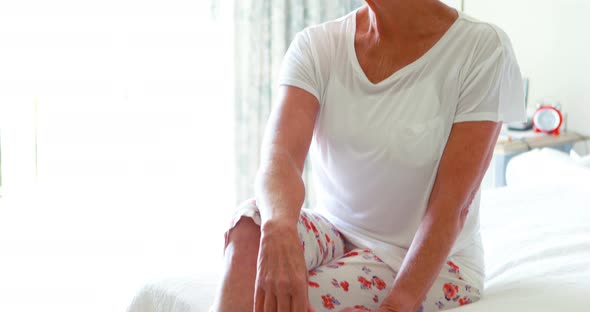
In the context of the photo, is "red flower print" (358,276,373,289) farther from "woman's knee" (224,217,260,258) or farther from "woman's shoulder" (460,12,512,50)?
"woman's shoulder" (460,12,512,50)

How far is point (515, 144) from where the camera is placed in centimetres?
253

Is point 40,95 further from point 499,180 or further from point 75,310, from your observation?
point 499,180

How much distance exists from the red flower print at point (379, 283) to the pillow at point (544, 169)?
106cm

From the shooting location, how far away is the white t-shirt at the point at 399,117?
129 centimetres

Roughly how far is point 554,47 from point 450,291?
5.94 feet

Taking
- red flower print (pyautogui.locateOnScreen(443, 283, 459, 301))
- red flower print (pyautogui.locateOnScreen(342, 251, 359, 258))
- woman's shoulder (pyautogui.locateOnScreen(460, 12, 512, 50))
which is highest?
woman's shoulder (pyautogui.locateOnScreen(460, 12, 512, 50))

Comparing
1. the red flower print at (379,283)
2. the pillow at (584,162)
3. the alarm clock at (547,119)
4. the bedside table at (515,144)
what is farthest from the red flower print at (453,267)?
the alarm clock at (547,119)

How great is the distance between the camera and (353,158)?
1.34 meters

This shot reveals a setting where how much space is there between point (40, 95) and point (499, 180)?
174 centimetres

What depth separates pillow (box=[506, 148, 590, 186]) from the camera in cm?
213

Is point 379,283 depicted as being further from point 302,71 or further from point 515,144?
point 515,144

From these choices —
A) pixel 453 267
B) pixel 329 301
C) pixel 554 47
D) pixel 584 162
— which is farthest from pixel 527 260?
pixel 554 47

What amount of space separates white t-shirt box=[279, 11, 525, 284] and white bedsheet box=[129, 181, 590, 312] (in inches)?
5.1

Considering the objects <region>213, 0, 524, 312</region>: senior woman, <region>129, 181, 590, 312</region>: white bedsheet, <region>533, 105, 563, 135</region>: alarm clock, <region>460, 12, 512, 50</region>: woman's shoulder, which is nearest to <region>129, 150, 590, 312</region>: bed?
<region>129, 181, 590, 312</region>: white bedsheet
